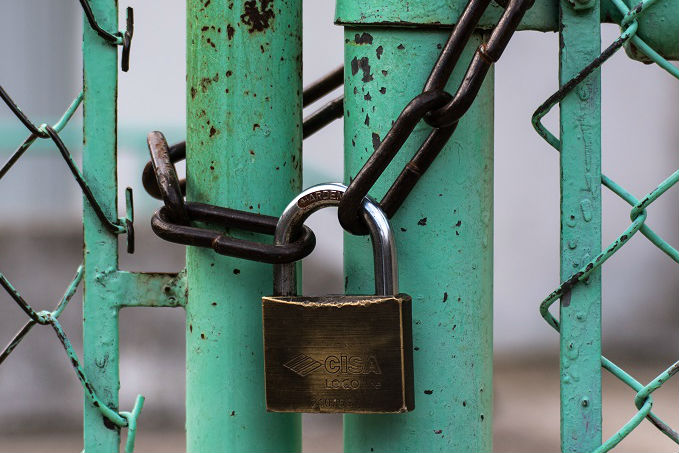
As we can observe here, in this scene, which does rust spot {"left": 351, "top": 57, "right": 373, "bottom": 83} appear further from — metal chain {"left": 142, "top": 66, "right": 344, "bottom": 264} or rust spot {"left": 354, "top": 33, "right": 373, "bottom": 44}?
metal chain {"left": 142, "top": 66, "right": 344, "bottom": 264}

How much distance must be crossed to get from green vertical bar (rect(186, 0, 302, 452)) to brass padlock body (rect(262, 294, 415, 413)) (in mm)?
45

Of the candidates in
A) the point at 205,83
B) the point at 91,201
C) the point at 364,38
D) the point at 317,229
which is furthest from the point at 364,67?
the point at 317,229

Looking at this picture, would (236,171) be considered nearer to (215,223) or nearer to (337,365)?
(215,223)

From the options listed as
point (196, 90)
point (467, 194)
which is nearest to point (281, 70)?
point (196, 90)

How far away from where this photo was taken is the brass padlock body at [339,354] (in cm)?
65

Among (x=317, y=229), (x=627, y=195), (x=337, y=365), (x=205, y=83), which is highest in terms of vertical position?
(x=317, y=229)

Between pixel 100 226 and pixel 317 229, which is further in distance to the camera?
pixel 317 229

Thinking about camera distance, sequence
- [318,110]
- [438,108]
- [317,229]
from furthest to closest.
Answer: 1. [317,229]
2. [318,110]
3. [438,108]

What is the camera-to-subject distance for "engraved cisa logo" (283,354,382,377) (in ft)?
2.17

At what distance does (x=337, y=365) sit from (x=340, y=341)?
0.02m

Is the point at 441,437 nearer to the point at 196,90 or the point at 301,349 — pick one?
the point at 301,349

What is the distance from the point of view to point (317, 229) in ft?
15.6

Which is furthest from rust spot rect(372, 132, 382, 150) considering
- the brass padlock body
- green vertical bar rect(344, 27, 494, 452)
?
the brass padlock body

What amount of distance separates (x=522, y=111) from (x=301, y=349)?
463cm
